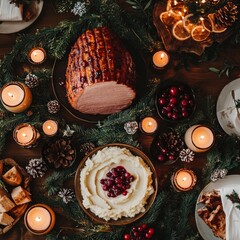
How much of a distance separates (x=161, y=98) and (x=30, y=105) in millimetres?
570

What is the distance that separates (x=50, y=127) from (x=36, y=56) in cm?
32

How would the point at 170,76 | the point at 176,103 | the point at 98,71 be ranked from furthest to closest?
the point at 170,76
the point at 176,103
the point at 98,71

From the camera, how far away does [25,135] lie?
181 cm

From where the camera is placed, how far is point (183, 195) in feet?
6.01

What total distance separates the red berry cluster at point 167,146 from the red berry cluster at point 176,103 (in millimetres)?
79

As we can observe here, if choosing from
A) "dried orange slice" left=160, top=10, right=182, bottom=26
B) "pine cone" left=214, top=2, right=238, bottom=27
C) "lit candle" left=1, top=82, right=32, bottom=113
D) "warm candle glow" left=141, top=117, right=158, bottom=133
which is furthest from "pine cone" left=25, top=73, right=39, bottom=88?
"pine cone" left=214, top=2, right=238, bottom=27

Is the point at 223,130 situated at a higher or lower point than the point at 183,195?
higher

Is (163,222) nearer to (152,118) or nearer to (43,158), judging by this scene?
(152,118)

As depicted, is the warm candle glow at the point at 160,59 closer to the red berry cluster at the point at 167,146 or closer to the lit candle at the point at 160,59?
the lit candle at the point at 160,59

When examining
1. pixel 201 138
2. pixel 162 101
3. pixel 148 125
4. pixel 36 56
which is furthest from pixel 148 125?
pixel 36 56

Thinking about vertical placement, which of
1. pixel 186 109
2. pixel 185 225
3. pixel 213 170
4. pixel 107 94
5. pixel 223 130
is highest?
pixel 107 94

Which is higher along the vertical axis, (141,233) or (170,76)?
(170,76)

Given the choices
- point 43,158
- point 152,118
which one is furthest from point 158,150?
point 43,158

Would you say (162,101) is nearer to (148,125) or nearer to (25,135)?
(148,125)
